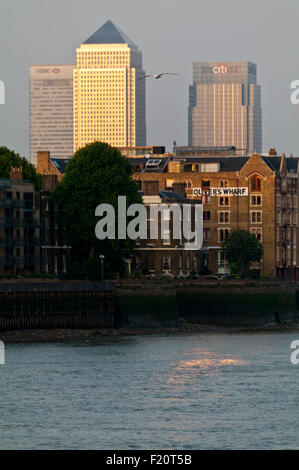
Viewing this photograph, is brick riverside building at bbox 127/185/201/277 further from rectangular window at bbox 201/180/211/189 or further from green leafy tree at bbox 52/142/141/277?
rectangular window at bbox 201/180/211/189

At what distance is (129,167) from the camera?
154 m

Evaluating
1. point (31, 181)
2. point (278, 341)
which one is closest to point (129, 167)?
point (31, 181)

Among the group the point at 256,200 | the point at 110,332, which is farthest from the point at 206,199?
the point at 110,332

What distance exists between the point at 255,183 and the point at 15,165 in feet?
159

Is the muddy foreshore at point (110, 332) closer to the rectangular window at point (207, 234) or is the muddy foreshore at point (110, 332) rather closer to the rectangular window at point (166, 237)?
the rectangular window at point (166, 237)

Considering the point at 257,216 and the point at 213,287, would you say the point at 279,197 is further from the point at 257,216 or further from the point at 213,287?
the point at 213,287

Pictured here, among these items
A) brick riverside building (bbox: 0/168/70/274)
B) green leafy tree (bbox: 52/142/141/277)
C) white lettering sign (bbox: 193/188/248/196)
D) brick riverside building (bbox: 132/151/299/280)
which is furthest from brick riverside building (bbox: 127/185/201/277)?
white lettering sign (bbox: 193/188/248/196)

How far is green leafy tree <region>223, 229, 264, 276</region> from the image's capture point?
18800 centimetres

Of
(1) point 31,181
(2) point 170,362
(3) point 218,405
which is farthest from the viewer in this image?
(1) point 31,181

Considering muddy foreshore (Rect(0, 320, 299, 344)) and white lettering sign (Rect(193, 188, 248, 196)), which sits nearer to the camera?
muddy foreshore (Rect(0, 320, 299, 344))

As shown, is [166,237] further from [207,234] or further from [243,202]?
[243,202]

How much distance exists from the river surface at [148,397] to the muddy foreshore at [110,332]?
627 centimetres

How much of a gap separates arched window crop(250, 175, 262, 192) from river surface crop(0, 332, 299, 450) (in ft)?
274
